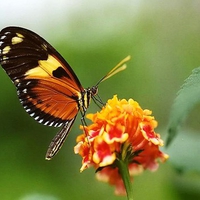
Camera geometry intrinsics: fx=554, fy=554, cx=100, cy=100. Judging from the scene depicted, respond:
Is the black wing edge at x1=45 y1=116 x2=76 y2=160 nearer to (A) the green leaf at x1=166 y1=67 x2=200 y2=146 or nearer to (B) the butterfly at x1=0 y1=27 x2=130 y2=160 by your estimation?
(B) the butterfly at x1=0 y1=27 x2=130 y2=160

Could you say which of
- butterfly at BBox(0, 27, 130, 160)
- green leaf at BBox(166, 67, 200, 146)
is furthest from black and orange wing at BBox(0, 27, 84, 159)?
green leaf at BBox(166, 67, 200, 146)

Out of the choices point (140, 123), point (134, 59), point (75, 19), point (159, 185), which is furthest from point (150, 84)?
point (140, 123)

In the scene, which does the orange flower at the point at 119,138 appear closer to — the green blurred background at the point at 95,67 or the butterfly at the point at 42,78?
the butterfly at the point at 42,78

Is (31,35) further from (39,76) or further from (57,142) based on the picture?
(57,142)

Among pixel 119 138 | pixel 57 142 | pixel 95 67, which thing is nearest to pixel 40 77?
Result: pixel 57 142

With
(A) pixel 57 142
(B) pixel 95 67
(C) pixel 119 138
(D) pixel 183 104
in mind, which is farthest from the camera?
(B) pixel 95 67

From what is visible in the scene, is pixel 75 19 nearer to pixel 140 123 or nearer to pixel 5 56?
pixel 5 56
